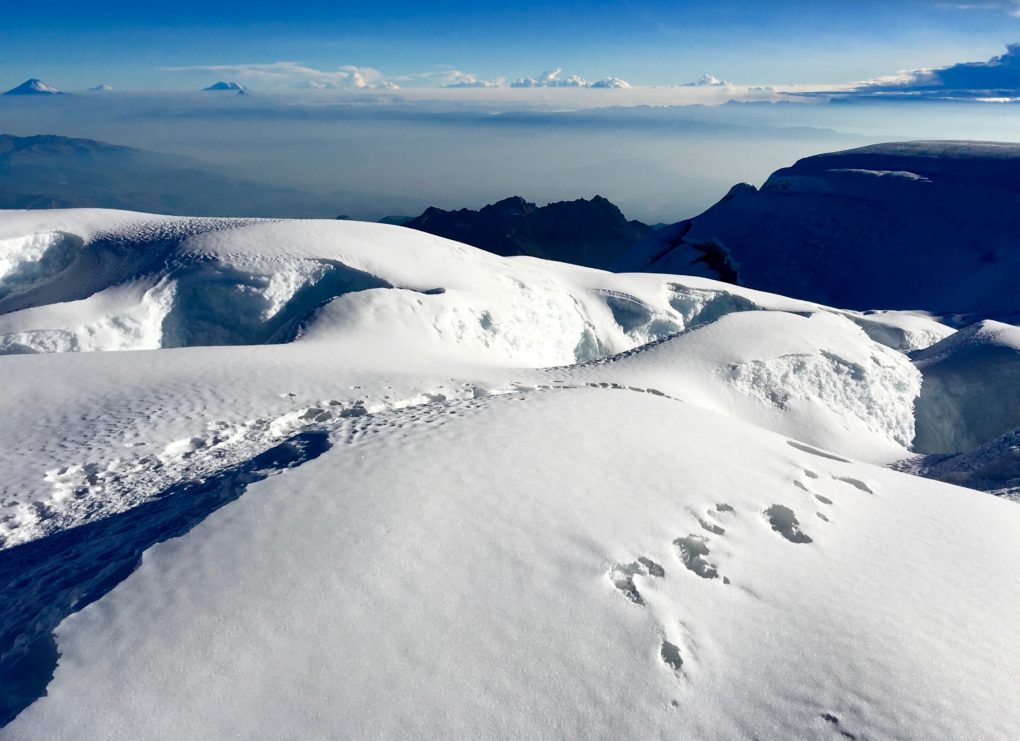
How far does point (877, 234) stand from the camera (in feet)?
191

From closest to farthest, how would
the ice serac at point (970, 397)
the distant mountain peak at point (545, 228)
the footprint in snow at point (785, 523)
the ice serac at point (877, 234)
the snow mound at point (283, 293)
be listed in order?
1. the footprint in snow at point (785, 523)
2. the snow mound at point (283, 293)
3. the ice serac at point (970, 397)
4. the ice serac at point (877, 234)
5. the distant mountain peak at point (545, 228)

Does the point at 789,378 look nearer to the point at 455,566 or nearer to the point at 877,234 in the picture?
the point at 455,566

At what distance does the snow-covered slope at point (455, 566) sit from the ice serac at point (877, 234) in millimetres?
42529

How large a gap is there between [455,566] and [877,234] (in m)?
61.8

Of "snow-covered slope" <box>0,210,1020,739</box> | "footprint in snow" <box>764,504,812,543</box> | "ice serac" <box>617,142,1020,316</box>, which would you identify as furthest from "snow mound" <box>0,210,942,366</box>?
"ice serac" <box>617,142,1020,316</box>

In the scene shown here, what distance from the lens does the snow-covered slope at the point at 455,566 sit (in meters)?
6.04

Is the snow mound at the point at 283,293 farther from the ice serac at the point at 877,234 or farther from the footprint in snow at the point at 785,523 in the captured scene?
the ice serac at the point at 877,234

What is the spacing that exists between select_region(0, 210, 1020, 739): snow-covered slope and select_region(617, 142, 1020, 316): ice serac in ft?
140

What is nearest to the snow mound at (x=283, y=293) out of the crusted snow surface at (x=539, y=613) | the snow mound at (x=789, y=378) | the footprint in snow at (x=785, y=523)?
the snow mound at (x=789, y=378)

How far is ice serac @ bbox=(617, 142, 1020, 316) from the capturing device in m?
50.8

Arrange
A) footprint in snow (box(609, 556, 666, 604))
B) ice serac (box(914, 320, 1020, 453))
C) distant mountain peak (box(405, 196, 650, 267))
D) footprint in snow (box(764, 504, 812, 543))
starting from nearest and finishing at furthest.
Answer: footprint in snow (box(609, 556, 666, 604)) < footprint in snow (box(764, 504, 812, 543)) < ice serac (box(914, 320, 1020, 453)) < distant mountain peak (box(405, 196, 650, 267))

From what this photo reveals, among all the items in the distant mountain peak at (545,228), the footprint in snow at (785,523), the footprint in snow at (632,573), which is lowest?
the distant mountain peak at (545,228)

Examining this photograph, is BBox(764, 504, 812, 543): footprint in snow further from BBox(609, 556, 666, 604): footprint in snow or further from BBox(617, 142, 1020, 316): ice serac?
BBox(617, 142, 1020, 316): ice serac

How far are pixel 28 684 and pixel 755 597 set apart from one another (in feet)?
23.9
